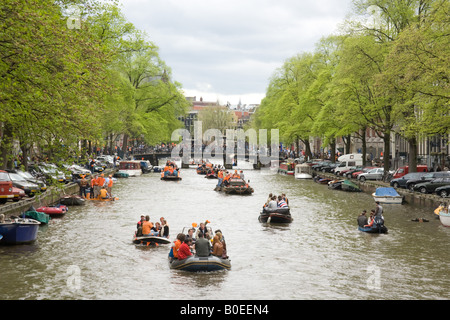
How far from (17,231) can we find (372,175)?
134 ft

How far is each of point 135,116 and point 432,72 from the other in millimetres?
48779

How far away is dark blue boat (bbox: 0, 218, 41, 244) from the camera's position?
83.5 ft

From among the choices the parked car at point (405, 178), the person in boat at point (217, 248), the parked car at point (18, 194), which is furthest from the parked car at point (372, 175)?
the person in boat at point (217, 248)

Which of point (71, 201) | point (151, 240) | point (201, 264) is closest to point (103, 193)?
point (71, 201)

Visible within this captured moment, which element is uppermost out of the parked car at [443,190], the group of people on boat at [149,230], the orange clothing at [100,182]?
the orange clothing at [100,182]

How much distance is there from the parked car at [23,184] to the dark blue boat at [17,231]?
1060 cm

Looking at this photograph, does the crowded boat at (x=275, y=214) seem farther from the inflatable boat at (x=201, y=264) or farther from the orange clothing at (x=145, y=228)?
the inflatable boat at (x=201, y=264)

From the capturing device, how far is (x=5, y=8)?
2008 cm

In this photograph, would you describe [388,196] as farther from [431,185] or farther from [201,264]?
[201,264]

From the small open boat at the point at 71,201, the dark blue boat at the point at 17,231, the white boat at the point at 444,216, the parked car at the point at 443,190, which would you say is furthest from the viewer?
the small open boat at the point at 71,201

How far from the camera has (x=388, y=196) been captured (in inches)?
1715

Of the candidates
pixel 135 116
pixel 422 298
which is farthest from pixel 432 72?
pixel 135 116

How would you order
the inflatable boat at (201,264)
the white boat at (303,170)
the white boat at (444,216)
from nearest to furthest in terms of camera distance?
the inflatable boat at (201,264)
the white boat at (444,216)
the white boat at (303,170)

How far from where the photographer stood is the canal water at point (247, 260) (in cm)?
1917
